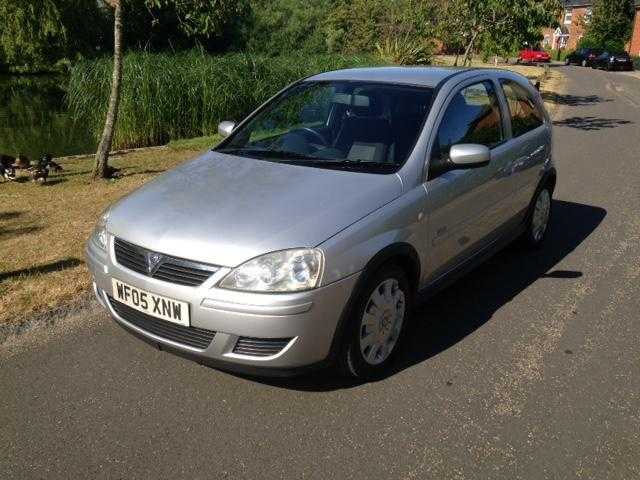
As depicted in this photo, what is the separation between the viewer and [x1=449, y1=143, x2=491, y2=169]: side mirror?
11.6ft

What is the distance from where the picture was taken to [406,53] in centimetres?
1950

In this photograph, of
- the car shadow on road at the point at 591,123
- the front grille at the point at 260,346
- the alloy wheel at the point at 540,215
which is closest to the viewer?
the front grille at the point at 260,346

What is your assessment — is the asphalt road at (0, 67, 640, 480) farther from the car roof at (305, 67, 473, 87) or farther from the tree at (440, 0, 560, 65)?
the tree at (440, 0, 560, 65)

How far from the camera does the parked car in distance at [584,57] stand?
4881 cm

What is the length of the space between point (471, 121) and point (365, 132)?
0.87 meters

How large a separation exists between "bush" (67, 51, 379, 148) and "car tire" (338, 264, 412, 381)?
8.94 m

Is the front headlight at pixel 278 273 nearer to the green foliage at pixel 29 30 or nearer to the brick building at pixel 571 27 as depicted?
the green foliage at pixel 29 30

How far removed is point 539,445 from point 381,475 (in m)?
0.83

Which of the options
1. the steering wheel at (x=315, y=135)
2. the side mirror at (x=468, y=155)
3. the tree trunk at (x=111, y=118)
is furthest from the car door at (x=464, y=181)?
the tree trunk at (x=111, y=118)

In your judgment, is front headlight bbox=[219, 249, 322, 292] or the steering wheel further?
the steering wheel

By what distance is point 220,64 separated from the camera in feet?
40.8

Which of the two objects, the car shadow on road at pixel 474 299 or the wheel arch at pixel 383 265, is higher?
the wheel arch at pixel 383 265

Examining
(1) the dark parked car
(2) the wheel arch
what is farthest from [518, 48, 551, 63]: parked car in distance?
(2) the wheel arch

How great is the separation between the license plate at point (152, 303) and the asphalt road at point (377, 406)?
53 cm
